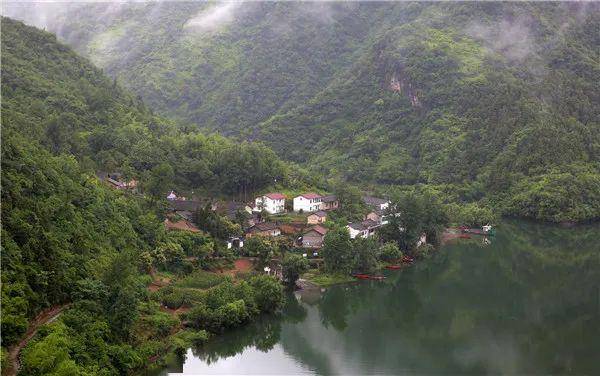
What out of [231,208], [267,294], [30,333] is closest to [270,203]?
[231,208]

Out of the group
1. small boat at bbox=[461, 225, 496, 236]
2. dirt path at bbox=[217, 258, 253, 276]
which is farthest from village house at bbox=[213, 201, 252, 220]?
small boat at bbox=[461, 225, 496, 236]

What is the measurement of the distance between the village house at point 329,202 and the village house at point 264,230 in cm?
636

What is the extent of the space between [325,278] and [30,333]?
64.9ft

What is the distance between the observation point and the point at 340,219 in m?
48.5

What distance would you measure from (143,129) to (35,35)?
1303cm

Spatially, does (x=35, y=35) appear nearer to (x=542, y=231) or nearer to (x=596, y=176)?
(x=542, y=231)

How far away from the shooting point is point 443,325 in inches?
1395

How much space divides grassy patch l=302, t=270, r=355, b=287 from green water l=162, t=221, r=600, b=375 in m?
0.75

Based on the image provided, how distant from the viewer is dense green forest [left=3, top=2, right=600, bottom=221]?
72.2 meters

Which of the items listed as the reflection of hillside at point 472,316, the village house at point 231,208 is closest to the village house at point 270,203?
the village house at point 231,208

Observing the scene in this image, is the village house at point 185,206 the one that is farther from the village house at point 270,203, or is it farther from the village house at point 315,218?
the village house at point 315,218

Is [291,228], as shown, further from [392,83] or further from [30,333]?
[392,83]

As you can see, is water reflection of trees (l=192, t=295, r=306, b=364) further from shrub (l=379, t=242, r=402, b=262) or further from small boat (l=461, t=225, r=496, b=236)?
small boat (l=461, t=225, r=496, b=236)

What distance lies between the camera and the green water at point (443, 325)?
30281mm
